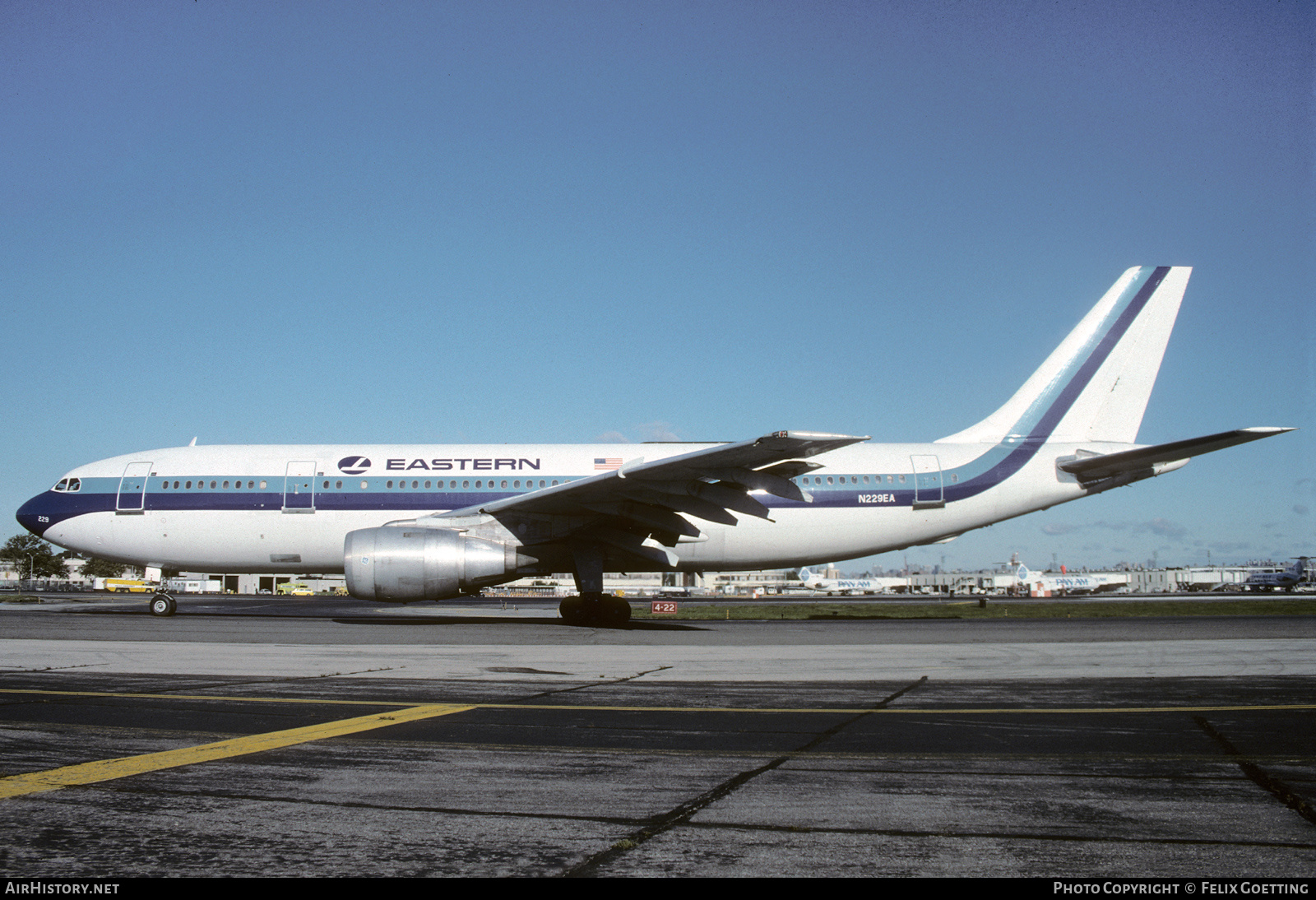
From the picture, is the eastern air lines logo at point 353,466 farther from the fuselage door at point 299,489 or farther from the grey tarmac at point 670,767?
the grey tarmac at point 670,767

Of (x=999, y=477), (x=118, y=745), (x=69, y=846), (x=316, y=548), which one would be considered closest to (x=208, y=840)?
(x=69, y=846)

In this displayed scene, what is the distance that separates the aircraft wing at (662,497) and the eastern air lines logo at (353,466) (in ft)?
9.12

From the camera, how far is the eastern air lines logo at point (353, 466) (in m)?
18.9

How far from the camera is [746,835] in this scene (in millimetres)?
3221

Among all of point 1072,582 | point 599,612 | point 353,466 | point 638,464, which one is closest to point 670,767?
point 638,464

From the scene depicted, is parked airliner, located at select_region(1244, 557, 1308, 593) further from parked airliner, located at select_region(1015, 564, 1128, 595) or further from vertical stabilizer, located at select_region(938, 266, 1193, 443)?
vertical stabilizer, located at select_region(938, 266, 1193, 443)

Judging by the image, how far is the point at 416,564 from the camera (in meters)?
15.1

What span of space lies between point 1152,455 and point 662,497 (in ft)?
34.8

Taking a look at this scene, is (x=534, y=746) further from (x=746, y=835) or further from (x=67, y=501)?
(x=67, y=501)

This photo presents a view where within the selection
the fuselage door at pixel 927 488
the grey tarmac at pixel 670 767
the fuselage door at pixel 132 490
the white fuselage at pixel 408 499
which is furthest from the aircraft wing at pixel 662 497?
the fuselage door at pixel 132 490

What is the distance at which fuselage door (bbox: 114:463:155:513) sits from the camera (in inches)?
752

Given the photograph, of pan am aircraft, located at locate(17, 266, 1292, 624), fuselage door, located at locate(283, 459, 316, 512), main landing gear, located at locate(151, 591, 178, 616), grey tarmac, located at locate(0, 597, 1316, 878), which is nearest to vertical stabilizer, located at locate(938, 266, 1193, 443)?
pan am aircraft, located at locate(17, 266, 1292, 624)

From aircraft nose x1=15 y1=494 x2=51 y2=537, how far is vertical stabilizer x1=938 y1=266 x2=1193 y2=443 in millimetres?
21530

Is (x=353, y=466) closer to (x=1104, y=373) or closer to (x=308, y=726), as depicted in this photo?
(x=308, y=726)
